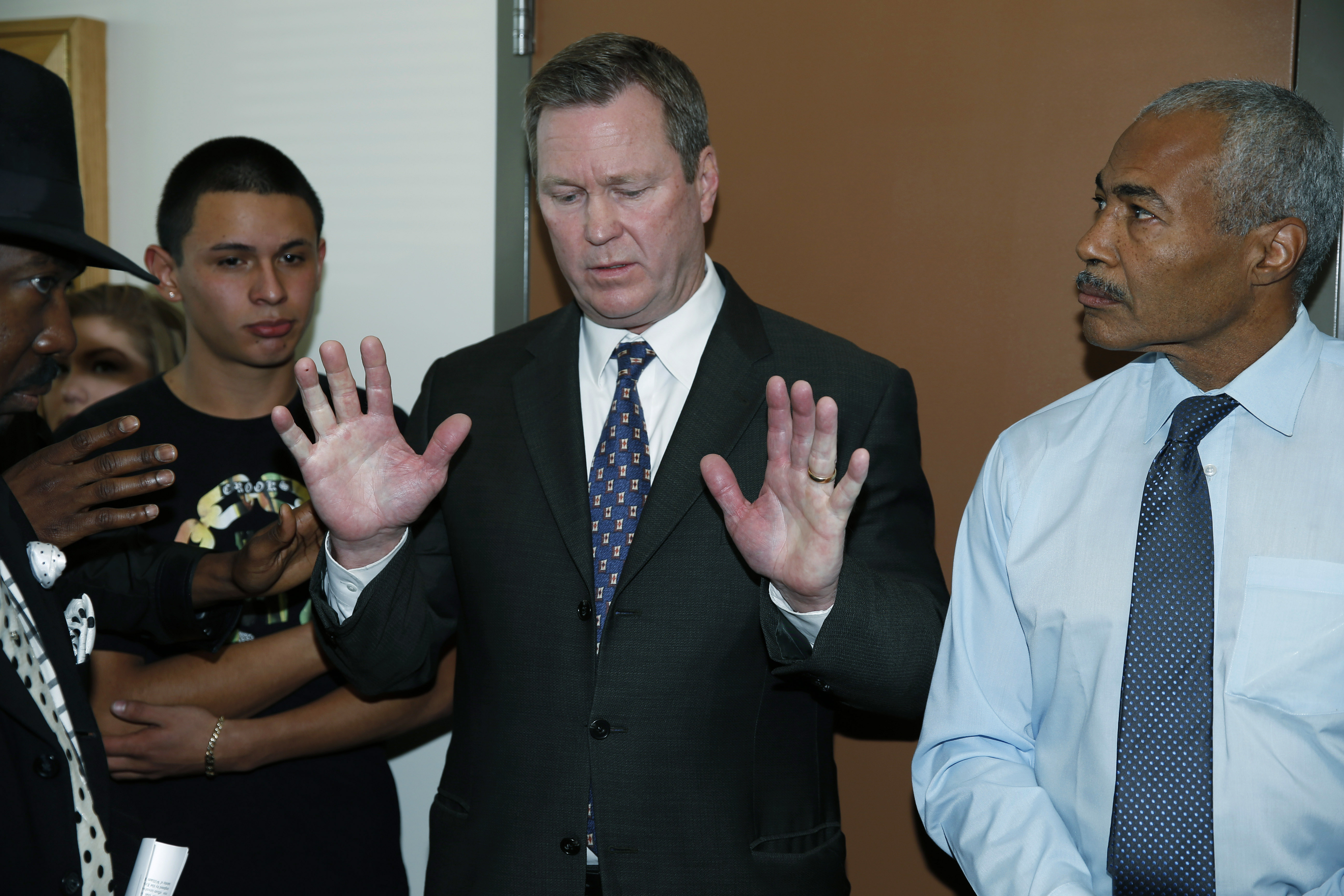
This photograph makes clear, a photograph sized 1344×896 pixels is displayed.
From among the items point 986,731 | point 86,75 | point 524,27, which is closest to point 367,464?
point 986,731

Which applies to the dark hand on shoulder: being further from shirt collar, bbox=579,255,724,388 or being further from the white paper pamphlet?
shirt collar, bbox=579,255,724,388

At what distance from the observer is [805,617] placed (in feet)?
5.29

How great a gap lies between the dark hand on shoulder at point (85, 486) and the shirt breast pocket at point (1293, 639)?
63.0 inches

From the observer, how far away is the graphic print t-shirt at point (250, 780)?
210 centimetres

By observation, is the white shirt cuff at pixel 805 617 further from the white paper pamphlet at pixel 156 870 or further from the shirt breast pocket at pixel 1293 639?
the white paper pamphlet at pixel 156 870

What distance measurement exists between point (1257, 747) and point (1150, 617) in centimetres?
20

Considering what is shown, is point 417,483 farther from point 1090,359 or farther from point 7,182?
point 1090,359

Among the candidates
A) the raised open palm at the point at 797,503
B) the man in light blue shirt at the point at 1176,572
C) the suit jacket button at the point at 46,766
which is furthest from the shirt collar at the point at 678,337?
the suit jacket button at the point at 46,766

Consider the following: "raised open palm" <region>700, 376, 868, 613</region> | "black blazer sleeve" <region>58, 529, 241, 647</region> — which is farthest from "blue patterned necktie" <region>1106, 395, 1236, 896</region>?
"black blazer sleeve" <region>58, 529, 241, 647</region>

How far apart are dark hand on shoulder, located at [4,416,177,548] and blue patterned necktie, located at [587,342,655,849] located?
68cm

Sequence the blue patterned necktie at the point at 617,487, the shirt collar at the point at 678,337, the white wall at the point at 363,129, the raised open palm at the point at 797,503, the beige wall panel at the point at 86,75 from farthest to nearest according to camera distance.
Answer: the beige wall panel at the point at 86,75, the white wall at the point at 363,129, the shirt collar at the point at 678,337, the blue patterned necktie at the point at 617,487, the raised open palm at the point at 797,503

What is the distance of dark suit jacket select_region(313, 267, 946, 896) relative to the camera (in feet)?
5.62

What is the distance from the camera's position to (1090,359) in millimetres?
2193

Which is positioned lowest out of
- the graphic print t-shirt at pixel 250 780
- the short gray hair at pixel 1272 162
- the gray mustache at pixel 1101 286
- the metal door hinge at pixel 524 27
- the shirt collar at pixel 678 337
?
the graphic print t-shirt at pixel 250 780
